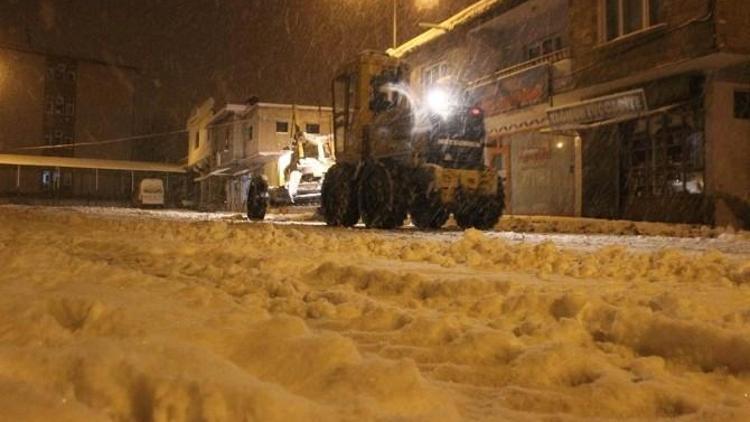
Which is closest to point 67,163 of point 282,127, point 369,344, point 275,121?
point 275,121

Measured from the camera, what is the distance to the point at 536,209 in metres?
22.0

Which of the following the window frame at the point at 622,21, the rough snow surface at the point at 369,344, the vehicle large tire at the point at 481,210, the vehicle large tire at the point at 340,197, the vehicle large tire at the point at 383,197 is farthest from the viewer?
the window frame at the point at 622,21

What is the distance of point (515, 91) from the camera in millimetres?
20938

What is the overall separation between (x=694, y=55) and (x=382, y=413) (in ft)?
49.1

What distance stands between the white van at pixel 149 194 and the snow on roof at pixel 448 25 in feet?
72.2

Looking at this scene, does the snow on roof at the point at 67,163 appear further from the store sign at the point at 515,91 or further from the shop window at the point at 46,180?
the store sign at the point at 515,91

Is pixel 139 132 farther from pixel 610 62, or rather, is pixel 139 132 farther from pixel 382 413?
pixel 382 413

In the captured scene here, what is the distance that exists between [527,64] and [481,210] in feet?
23.3

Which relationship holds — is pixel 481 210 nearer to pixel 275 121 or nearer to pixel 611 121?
pixel 611 121

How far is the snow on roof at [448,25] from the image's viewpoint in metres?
22.7

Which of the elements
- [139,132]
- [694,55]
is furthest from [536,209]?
[139,132]

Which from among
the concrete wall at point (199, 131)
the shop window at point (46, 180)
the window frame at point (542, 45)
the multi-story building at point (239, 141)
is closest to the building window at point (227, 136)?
the multi-story building at point (239, 141)

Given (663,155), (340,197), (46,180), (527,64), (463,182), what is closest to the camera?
(463,182)

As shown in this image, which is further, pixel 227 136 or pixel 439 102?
pixel 227 136
